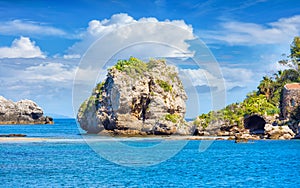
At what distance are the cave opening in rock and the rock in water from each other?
9266 millimetres

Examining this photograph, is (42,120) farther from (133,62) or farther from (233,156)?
(233,156)

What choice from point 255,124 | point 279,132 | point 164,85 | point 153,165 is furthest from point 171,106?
point 153,165

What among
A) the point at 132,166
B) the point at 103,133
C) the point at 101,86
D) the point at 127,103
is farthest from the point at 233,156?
the point at 101,86

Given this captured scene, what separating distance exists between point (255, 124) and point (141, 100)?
18301mm

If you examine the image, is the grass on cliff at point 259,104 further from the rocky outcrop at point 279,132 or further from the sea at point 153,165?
the sea at point 153,165

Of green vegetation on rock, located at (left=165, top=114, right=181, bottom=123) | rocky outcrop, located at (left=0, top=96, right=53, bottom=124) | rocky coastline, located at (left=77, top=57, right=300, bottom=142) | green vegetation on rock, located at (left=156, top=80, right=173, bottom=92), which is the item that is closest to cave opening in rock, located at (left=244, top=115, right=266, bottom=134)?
rocky coastline, located at (left=77, top=57, right=300, bottom=142)

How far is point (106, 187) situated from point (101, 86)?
57.0 metres

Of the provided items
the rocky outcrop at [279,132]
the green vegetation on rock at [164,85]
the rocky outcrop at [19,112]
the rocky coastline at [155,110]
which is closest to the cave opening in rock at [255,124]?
the rocky coastline at [155,110]

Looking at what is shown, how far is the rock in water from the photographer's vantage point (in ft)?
253

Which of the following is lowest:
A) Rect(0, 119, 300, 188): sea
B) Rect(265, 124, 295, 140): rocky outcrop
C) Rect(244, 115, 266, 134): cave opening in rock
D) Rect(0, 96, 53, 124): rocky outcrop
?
Rect(0, 119, 300, 188): sea

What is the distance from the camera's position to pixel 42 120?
163125 mm

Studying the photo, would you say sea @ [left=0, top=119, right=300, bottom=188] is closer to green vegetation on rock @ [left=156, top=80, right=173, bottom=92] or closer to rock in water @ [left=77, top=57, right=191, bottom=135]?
rock in water @ [left=77, top=57, right=191, bottom=135]

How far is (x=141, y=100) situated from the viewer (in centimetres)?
7938

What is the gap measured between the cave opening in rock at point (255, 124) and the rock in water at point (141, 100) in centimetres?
927
